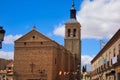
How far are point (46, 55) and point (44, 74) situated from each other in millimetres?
3993

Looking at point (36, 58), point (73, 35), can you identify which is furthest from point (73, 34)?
point (36, 58)

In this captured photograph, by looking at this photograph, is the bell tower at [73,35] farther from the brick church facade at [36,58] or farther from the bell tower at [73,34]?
the brick church facade at [36,58]

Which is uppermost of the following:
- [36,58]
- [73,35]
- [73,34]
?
[73,34]

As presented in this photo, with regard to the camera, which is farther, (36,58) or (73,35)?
(73,35)

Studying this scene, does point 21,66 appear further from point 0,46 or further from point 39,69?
point 0,46

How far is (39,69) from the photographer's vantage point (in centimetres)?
6669

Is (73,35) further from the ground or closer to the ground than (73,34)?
closer to the ground

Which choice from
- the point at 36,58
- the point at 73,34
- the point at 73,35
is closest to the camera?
the point at 36,58

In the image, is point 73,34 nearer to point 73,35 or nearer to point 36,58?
point 73,35

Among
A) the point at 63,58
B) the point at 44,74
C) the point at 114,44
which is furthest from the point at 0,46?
the point at 63,58

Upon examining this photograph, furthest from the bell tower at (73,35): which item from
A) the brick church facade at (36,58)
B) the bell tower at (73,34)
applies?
the brick church facade at (36,58)

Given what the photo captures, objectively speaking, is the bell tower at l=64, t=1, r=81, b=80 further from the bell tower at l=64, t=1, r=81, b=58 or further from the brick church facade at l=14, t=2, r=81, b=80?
the brick church facade at l=14, t=2, r=81, b=80

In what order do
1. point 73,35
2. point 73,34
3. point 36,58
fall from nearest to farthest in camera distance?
point 36,58 → point 73,34 → point 73,35

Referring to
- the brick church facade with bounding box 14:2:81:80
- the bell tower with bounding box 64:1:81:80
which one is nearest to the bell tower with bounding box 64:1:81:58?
the bell tower with bounding box 64:1:81:80
